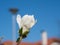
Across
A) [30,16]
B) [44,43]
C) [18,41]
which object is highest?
[44,43]

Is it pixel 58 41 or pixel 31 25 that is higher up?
pixel 58 41

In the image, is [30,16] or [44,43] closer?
[30,16]

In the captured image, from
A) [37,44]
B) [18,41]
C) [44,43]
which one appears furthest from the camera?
[37,44]

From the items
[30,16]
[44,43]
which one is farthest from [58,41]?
[30,16]

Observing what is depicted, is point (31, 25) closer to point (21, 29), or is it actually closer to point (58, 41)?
point (21, 29)

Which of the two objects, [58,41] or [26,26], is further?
[58,41]

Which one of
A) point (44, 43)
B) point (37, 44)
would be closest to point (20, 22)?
point (44, 43)

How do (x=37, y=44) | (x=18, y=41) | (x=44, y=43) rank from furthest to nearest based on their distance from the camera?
(x=37, y=44)
(x=44, y=43)
(x=18, y=41)

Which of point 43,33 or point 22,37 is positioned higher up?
point 43,33

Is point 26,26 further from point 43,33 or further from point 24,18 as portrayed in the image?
point 43,33
